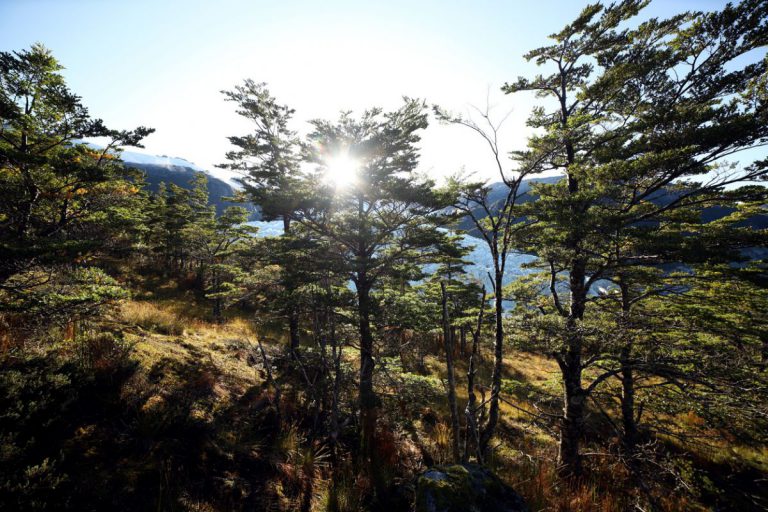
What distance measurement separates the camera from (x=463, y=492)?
3967 mm

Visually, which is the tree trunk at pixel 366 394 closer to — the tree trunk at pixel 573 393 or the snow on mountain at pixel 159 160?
the tree trunk at pixel 573 393

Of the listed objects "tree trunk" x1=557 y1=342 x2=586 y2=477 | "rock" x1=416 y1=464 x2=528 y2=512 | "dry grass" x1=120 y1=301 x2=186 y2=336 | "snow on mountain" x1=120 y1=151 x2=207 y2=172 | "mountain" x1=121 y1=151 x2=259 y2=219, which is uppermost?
"snow on mountain" x1=120 y1=151 x2=207 y2=172

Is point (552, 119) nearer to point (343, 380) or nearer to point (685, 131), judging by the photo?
point (685, 131)

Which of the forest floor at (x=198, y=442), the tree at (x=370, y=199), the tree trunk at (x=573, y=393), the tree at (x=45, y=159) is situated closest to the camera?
the forest floor at (x=198, y=442)

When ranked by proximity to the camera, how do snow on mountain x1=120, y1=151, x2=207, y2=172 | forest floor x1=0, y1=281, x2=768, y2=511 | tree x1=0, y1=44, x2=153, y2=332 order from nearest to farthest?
forest floor x1=0, y1=281, x2=768, y2=511, tree x1=0, y1=44, x2=153, y2=332, snow on mountain x1=120, y1=151, x2=207, y2=172

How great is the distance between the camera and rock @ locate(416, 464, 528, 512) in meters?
3.85

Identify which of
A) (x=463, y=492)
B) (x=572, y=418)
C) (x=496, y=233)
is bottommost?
(x=572, y=418)

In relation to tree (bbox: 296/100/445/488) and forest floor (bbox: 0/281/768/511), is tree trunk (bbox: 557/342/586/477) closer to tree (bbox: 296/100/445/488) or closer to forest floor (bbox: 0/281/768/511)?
forest floor (bbox: 0/281/768/511)

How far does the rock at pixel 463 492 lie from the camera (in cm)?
385

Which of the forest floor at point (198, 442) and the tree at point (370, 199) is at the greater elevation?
the tree at point (370, 199)

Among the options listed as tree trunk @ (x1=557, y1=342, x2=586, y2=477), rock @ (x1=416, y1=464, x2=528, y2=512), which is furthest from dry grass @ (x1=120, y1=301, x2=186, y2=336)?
tree trunk @ (x1=557, y1=342, x2=586, y2=477)

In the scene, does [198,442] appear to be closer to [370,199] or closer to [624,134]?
[370,199]

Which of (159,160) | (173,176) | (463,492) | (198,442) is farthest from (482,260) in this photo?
(159,160)

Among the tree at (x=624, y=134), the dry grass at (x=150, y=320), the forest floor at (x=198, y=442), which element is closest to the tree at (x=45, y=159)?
the forest floor at (x=198, y=442)
